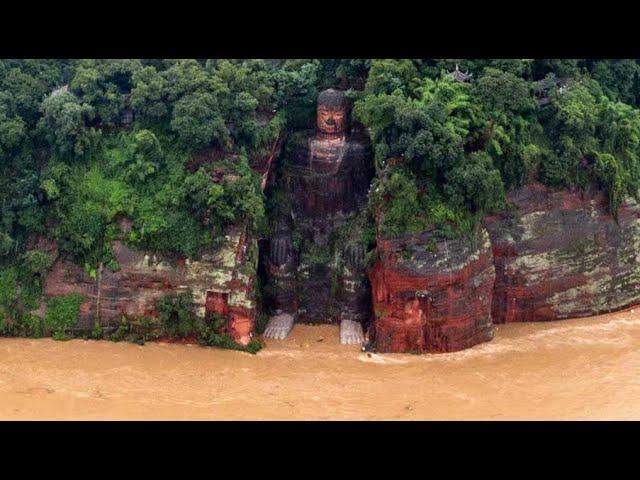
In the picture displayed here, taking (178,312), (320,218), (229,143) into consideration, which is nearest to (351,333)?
(320,218)

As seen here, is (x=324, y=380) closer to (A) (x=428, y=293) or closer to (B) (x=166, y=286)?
(A) (x=428, y=293)

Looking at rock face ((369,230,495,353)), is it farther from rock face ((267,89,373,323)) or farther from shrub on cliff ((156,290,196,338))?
shrub on cliff ((156,290,196,338))

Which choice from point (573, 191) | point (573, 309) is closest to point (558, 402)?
point (573, 309)

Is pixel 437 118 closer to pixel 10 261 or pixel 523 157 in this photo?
pixel 523 157

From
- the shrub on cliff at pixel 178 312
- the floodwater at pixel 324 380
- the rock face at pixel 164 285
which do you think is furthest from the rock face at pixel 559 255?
the shrub on cliff at pixel 178 312

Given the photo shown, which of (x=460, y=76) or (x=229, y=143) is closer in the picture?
(x=229, y=143)

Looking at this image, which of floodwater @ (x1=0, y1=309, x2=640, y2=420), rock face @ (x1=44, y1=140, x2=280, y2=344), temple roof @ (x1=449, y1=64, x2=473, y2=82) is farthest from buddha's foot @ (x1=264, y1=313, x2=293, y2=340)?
temple roof @ (x1=449, y1=64, x2=473, y2=82)
